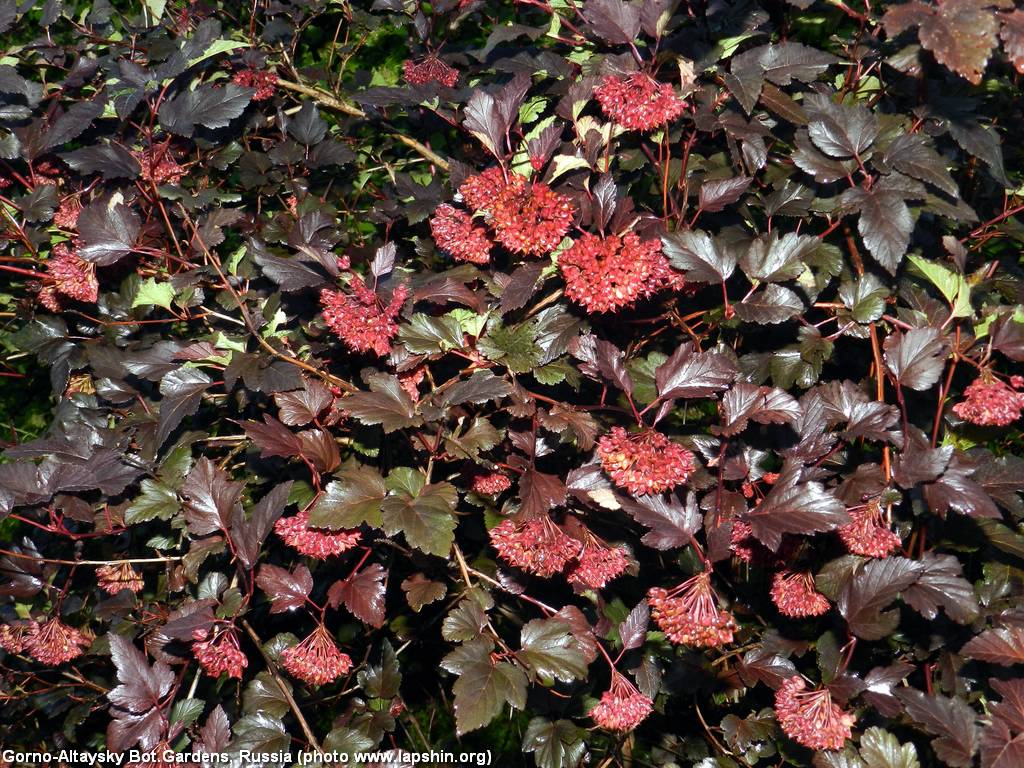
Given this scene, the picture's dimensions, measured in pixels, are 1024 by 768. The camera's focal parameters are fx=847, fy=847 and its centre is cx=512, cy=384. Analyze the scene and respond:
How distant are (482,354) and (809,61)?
876mm

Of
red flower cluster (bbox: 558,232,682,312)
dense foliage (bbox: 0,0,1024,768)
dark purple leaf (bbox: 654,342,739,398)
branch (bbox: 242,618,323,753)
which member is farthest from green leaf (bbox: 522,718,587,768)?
red flower cluster (bbox: 558,232,682,312)

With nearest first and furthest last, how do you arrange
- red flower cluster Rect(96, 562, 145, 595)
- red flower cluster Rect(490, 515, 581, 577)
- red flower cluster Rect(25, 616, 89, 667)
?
red flower cluster Rect(490, 515, 581, 577) → red flower cluster Rect(25, 616, 89, 667) → red flower cluster Rect(96, 562, 145, 595)

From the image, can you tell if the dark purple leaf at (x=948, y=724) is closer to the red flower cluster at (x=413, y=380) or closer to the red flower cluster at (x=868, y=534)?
the red flower cluster at (x=868, y=534)

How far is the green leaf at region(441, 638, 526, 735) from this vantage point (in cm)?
146

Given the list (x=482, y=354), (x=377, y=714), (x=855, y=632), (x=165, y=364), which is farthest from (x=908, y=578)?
(x=165, y=364)

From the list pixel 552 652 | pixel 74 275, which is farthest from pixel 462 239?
pixel 74 275

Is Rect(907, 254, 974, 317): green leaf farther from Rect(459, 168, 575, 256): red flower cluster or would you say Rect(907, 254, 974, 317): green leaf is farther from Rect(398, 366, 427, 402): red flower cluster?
Rect(398, 366, 427, 402): red flower cluster

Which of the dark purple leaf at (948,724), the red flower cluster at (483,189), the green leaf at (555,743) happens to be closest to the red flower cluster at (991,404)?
the dark purple leaf at (948,724)

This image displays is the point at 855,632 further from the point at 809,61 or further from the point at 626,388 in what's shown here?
the point at 809,61

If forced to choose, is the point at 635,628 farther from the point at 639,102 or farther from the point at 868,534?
the point at 639,102

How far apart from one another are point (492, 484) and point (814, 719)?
73 cm

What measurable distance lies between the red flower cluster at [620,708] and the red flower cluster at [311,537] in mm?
560

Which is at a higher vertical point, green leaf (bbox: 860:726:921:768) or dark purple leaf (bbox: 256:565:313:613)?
green leaf (bbox: 860:726:921:768)

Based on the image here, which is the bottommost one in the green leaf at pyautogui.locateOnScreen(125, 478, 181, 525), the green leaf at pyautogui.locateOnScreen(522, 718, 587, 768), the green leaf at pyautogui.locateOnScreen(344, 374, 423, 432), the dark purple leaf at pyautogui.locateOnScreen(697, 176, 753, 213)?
the green leaf at pyautogui.locateOnScreen(522, 718, 587, 768)
